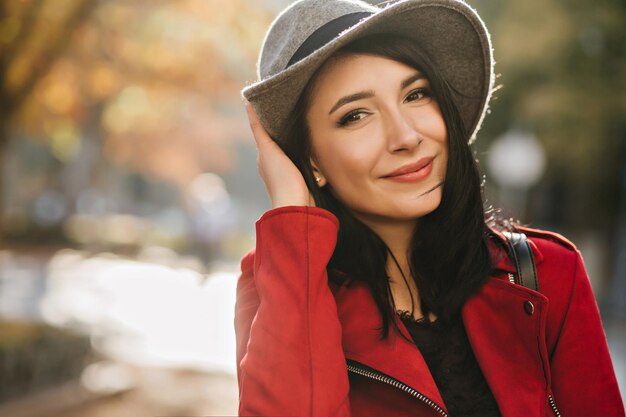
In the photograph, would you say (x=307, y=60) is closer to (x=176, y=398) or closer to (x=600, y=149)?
(x=176, y=398)

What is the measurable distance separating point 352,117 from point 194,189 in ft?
48.8

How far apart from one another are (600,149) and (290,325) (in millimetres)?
12743

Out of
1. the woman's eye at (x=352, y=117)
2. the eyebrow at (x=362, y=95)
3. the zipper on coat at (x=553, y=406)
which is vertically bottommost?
the zipper on coat at (x=553, y=406)

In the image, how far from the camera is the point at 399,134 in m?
2.27

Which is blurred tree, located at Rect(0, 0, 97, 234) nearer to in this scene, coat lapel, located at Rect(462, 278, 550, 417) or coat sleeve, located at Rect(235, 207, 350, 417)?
coat sleeve, located at Rect(235, 207, 350, 417)

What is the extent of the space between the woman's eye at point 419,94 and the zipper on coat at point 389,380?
2.77 ft

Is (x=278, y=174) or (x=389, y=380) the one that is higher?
(x=278, y=174)

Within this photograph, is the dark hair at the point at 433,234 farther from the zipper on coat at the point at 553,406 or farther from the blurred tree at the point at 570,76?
the blurred tree at the point at 570,76

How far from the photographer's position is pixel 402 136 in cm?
226

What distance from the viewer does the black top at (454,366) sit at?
90.0 inches

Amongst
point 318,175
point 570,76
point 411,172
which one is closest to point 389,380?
point 411,172

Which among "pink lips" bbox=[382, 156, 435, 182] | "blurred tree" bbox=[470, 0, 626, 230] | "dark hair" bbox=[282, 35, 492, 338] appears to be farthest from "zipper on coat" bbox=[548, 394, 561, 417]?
"blurred tree" bbox=[470, 0, 626, 230]

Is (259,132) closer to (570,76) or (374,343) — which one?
(374,343)

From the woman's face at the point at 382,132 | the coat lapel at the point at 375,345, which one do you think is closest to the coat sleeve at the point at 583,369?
the coat lapel at the point at 375,345
